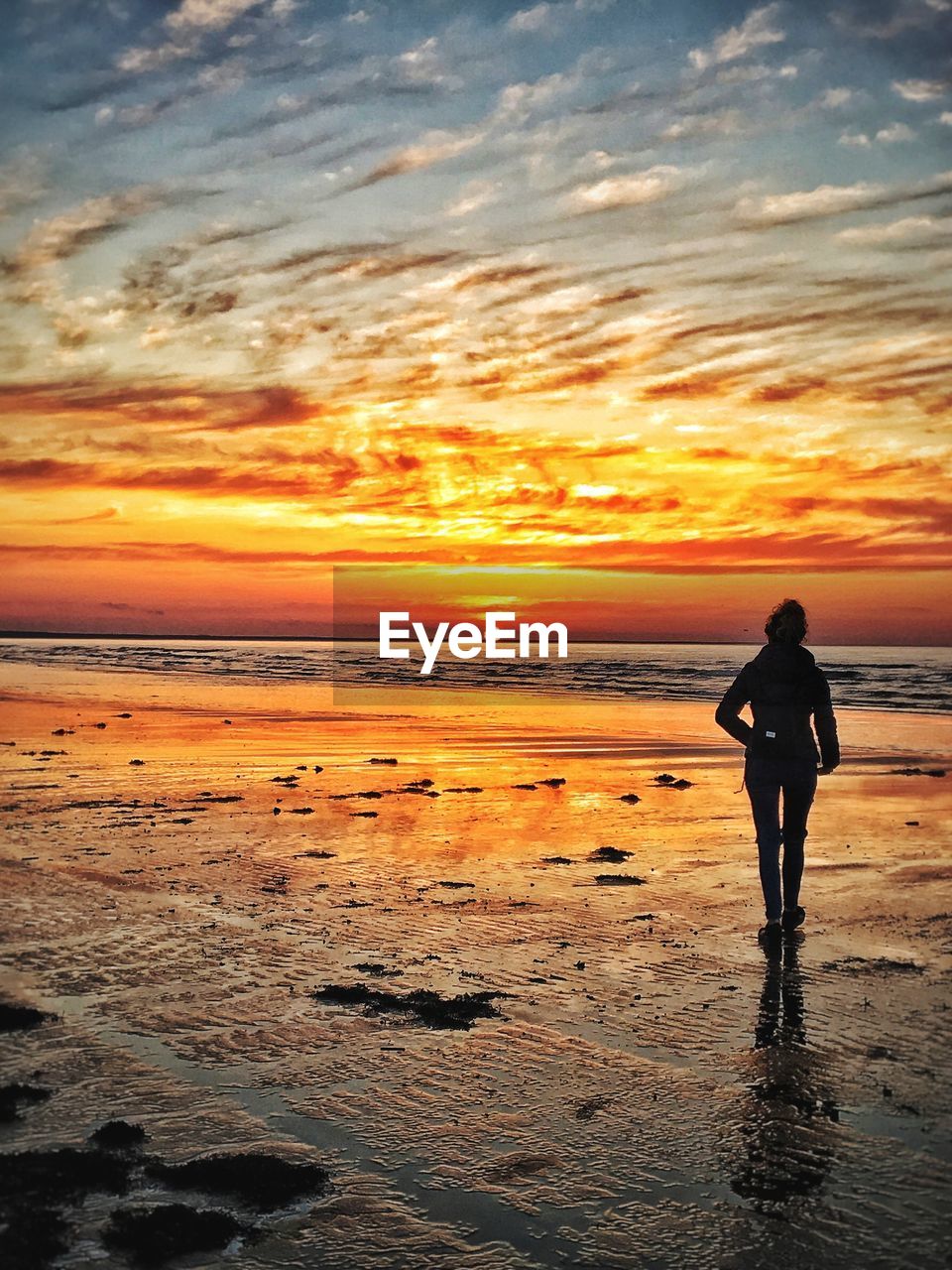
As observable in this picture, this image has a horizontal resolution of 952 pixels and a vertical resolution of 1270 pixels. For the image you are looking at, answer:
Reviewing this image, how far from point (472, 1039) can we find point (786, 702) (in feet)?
12.8

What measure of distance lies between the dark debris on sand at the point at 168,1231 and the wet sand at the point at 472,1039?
0.01 metres

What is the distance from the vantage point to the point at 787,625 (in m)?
8.52

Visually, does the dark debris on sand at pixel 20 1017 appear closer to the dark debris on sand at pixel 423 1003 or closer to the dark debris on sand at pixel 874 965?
the dark debris on sand at pixel 423 1003

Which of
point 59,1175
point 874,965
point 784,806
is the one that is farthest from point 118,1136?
point 784,806

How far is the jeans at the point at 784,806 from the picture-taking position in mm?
8219

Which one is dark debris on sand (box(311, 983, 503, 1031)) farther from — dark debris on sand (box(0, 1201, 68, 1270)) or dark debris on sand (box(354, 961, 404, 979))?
dark debris on sand (box(0, 1201, 68, 1270))

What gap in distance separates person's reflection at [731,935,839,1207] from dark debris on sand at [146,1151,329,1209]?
169 centimetres

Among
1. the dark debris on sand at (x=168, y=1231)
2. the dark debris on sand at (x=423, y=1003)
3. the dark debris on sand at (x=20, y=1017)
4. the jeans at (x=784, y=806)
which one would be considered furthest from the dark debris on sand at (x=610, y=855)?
the dark debris on sand at (x=168, y=1231)

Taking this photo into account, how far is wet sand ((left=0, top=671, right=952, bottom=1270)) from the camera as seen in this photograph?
3988 mm

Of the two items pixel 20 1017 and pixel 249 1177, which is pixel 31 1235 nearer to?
pixel 249 1177

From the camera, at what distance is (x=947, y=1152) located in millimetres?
4516

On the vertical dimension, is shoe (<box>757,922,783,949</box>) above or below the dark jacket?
below

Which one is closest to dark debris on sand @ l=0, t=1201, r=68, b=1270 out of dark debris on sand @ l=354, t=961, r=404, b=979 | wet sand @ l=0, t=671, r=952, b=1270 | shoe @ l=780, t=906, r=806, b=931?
wet sand @ l=0, t=671, r=952, b=1270

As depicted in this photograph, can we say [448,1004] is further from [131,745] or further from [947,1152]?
[131,745]
